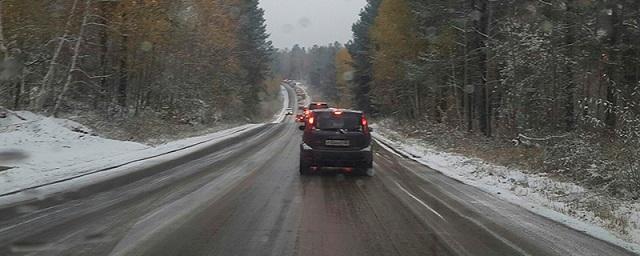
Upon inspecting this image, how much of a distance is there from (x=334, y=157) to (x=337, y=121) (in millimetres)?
1003

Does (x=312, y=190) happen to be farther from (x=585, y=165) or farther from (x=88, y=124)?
(x=88, y=124)

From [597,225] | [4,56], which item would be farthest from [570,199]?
[4,56]

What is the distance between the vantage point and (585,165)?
13.1 metres

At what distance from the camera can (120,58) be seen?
1069 inches

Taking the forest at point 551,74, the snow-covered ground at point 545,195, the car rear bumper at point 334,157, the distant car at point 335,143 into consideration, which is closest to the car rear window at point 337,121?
the distant car at point 335,143

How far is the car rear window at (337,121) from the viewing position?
1412 centimetres

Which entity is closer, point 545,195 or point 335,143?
point 545,195

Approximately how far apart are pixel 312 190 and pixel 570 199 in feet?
16.4

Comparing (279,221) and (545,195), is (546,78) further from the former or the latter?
(279,221)

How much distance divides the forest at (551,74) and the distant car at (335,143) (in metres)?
4.97

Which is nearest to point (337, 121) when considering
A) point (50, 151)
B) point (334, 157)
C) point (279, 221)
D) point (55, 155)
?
point (334, 157)

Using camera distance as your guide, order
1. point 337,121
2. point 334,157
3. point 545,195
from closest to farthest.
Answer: point 545,195
point 334,157
point 337,121

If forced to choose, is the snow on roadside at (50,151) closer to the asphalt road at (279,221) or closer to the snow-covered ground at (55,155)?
the snow-covered ground at (55,155)

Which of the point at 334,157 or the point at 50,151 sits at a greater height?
the point at 50,151
